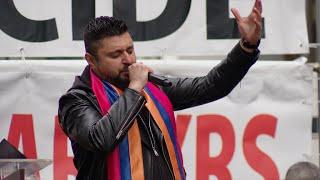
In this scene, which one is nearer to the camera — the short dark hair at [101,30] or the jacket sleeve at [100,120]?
the jacket sleeve at [100,120]

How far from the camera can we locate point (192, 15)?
406cm

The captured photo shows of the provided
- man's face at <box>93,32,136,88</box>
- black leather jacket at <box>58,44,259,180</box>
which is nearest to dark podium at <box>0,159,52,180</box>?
black leather jacket at <box>58,44,259,180</box>

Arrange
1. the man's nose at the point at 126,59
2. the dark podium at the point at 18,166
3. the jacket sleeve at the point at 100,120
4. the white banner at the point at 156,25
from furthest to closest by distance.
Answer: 1. the white banner at the point at 156,25
2. the dark podium at the point at 18,166
3. the man's nose at the point at 126,59
4. the jacket sleeve at the point at 100,120

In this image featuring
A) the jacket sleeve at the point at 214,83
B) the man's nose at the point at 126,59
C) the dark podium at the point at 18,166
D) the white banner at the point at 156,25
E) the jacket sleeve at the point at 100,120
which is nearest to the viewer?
the jacket sleeve at the point at 100,120

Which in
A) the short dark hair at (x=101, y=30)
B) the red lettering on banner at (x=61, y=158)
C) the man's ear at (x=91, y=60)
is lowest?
the red lettering on banner at (x=61, y=158)

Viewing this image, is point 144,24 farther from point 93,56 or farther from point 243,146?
point 93,56

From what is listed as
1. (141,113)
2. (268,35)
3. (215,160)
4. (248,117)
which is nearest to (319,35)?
(268,35)

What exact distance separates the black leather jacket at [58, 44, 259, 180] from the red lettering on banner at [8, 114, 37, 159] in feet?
6.02

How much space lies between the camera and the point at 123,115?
2.10m

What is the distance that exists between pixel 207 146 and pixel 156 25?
2.73 ft

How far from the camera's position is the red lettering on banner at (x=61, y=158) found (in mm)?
4121

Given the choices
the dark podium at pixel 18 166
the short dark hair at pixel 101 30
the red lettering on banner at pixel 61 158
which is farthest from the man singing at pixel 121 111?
the red lettering on banner at pixel 61 158

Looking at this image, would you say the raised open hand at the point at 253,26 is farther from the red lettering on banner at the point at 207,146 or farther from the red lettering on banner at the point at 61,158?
the red lettering on banner at the point at 61,158

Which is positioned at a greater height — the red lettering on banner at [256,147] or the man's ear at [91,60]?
the man's ear at [91,60]
